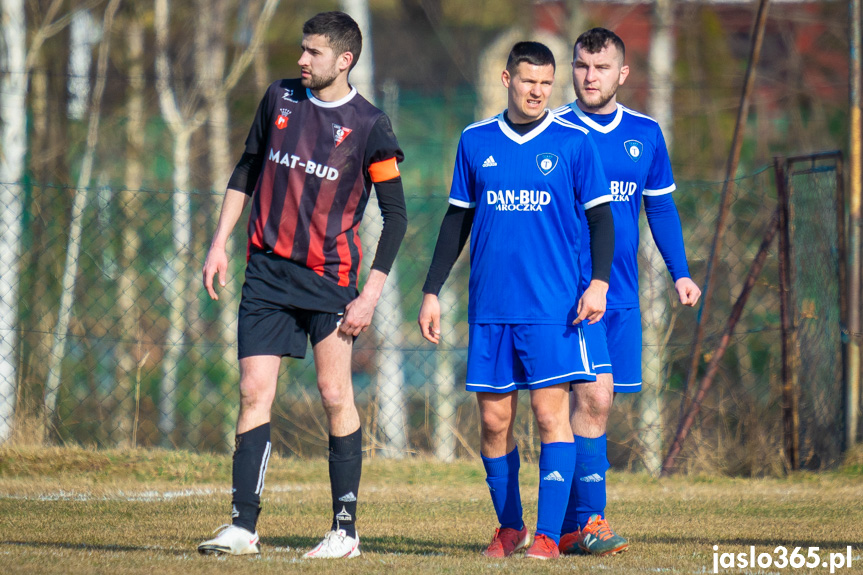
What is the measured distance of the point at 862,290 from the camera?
7.88m

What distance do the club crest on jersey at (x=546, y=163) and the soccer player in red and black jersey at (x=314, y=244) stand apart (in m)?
0.57

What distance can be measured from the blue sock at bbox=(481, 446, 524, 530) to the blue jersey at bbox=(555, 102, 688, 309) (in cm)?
90

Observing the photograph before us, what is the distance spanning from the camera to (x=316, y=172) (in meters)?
4.20

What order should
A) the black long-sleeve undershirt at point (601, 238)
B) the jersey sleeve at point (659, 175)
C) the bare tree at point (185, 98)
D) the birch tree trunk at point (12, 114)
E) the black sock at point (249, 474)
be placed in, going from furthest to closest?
the bare tree at point (185, 98) → the birch tree trunk at point (12, 114) → the jersey sleeve at point (659, 175) → the black long-sleeve undershirt at point (601, 238) → the black sock at point (249, 474)

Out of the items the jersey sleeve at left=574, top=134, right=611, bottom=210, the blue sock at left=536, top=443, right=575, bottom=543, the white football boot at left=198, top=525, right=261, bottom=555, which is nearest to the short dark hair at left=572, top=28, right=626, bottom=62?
the jersey sleeve at left=574, top=134, right=611, bottom=210

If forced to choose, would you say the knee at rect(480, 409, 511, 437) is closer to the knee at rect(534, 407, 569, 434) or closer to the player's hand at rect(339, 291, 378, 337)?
the knee at rect(534, 407, 569, 434)

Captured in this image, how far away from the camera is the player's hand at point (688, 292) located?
15.6 ft

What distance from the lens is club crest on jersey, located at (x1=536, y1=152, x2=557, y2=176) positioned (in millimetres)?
4324

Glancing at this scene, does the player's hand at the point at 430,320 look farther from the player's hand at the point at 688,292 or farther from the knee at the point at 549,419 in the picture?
the player's hand at the point at 688,292

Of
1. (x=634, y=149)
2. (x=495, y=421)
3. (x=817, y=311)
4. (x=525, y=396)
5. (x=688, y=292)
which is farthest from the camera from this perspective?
(x=525, y=396)

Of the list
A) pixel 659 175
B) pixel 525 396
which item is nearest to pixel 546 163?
pixel 659 175

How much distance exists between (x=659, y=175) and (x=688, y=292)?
0.62m

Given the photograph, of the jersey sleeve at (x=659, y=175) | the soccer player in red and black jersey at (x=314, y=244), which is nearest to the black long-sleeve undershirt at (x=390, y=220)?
the soccer player in red and black jersey at (x=314, y=244)

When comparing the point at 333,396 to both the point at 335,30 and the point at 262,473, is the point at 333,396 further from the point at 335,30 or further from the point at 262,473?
the point at 335,30
